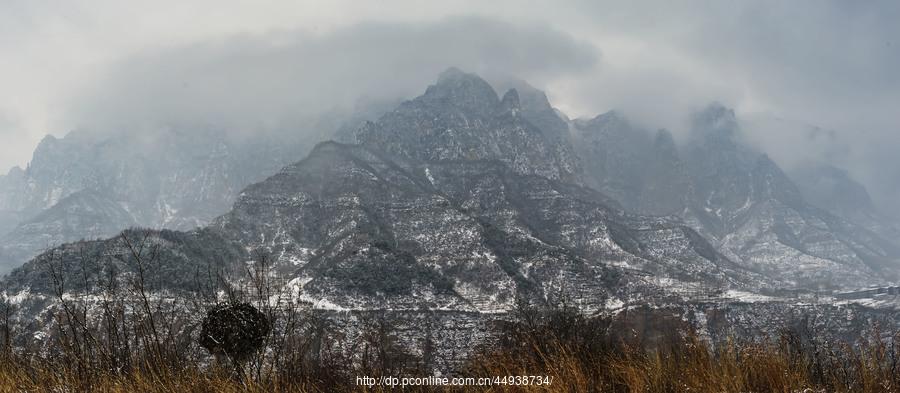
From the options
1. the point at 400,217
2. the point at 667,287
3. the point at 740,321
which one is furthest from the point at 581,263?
the point at 400,217

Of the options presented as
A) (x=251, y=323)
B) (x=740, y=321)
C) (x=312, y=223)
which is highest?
(x=312, y=223)

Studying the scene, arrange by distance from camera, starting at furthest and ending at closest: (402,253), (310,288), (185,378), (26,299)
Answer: (402,253), (310,288), (26,299), (185,378)

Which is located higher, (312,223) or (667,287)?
(312,223)

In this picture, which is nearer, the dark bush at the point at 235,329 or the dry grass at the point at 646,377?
the dry grass at the point at 646,377

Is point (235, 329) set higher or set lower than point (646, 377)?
higher

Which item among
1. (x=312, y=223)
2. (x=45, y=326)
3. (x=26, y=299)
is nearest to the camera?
(x=45, y=326)

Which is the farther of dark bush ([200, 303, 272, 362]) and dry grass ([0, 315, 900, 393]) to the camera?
dark bush ([200, 303, 272, 362])

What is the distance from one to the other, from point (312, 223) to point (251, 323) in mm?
193848

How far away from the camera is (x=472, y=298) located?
139 metres

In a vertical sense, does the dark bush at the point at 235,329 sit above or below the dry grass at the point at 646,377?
above

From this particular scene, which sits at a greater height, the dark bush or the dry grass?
the dark bush

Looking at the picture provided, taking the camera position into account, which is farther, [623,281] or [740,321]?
[623,281]

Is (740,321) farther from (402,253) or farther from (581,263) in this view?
(402,253)

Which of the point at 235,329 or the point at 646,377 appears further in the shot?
the point at 235,329
